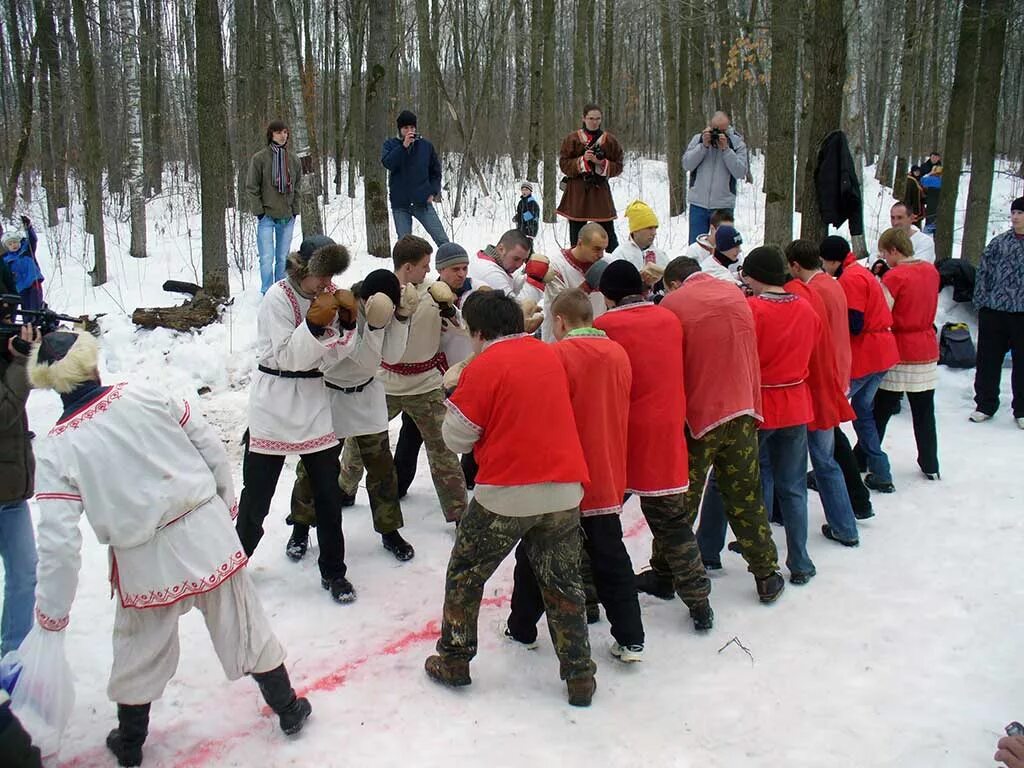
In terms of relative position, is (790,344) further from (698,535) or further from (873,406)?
(873,406)

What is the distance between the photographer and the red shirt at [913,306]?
645 centimetres

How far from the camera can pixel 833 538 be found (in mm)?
5754

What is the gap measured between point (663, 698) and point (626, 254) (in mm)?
3650

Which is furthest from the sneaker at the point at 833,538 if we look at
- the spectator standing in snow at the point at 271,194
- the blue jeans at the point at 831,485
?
the spectator standing in snow at the point at 271,194

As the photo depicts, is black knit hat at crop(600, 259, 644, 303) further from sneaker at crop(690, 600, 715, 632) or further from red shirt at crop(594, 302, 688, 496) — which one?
sneaker at crop(690, 600, 715, 632)

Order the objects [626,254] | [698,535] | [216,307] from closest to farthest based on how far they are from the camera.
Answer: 1. [698,535]
2. [626,254]
3. [216,307]

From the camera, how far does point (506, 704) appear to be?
391cm

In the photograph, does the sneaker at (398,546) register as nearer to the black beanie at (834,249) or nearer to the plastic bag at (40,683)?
the plastic bag at (40,683)

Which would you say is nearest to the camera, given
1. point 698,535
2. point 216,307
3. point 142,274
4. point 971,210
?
point 698,535

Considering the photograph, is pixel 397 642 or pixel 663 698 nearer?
pixel 663 698

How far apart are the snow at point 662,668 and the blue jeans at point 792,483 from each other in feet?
0.71

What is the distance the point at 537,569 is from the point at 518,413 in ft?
2.58

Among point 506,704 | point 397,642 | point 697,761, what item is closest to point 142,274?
point 397,642

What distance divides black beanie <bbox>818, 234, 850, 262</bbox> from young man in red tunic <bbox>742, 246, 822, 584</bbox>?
114cm
